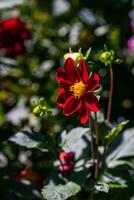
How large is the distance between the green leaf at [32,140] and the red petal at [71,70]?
0.67 feet

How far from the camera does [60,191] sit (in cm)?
152

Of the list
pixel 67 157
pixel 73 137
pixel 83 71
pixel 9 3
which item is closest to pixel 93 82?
pixel 83 71

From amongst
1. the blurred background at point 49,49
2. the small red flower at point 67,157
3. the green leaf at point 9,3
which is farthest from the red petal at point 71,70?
the green leaf at point 9,3

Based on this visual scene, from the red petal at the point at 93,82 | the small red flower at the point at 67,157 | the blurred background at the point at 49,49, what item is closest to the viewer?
the red petal at the point at 93,82

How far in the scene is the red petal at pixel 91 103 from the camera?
4.73 ft

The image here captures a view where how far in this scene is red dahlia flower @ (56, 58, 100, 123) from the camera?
1.45 metres

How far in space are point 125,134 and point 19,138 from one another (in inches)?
13.9

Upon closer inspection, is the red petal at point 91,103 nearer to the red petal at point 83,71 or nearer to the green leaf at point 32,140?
the red petal at point 83,71

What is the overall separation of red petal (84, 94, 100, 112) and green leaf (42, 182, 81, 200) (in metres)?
0.23

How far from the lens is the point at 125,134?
1808 millimetres

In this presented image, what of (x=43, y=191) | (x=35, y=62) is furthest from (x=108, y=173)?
(x=35, y=62)

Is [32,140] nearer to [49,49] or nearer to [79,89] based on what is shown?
[79,89]

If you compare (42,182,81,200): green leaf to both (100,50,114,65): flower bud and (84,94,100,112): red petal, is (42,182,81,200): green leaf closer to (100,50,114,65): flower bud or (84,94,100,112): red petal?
(84,94,100,112): red petal

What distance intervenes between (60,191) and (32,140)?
0.18 meters
